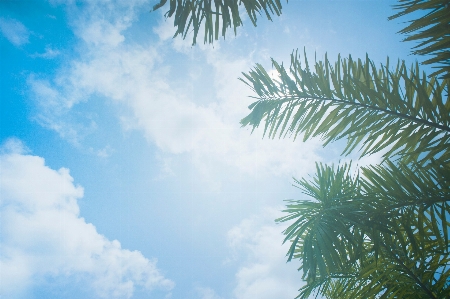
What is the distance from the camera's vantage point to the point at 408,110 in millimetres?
1642

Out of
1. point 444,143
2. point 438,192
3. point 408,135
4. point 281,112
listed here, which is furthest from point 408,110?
point 281,112

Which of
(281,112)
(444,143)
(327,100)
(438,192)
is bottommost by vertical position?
(438,192)

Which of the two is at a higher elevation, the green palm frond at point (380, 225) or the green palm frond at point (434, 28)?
the green palm frond at point (434, 28)

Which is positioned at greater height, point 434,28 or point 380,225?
point 434,28

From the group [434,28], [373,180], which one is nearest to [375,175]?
[373,180]

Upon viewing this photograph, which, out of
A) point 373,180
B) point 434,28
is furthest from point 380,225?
point 434,28

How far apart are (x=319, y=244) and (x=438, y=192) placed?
82 centimetres

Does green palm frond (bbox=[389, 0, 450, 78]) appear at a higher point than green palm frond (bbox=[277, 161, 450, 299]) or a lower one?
higher

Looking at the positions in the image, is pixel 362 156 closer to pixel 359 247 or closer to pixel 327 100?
pixel 327 100

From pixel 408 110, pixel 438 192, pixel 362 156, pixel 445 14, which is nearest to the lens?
pixel 445 14

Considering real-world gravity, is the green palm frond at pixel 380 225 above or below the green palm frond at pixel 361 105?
below

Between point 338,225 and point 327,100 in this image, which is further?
point 327,100

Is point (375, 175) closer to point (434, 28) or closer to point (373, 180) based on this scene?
point (373, 180)

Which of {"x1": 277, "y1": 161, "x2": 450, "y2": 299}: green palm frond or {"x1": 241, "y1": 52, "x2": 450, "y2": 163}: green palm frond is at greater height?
{"x1": 241, "y1": 52, "x2": 450, "y2": 163}: green palm frond
